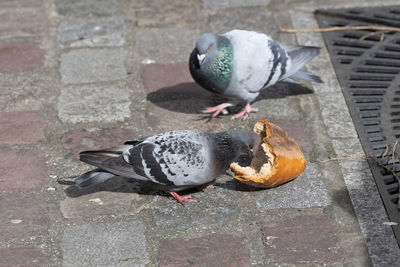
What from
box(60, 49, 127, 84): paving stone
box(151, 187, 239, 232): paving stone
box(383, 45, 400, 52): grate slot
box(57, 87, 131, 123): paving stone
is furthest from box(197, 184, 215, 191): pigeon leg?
box(383, 45, 400, 52): grate slot

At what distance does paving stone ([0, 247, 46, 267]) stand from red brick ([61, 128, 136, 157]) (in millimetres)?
909

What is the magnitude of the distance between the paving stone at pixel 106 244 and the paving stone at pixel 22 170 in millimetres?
530

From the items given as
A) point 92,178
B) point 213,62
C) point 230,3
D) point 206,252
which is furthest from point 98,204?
point 230,3

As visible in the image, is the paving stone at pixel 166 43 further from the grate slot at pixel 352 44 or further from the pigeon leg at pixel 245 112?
the grate slot at pixel 352 44

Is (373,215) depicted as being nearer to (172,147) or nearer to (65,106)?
(172,147)

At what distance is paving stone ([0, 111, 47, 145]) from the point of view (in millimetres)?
4352

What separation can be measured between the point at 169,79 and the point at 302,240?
2021 mm

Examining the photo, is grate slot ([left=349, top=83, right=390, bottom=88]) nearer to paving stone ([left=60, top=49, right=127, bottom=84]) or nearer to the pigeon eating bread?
the pigeon eating bread

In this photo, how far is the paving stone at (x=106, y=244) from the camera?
3393 millimetres

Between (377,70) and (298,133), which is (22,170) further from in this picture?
(377,70)

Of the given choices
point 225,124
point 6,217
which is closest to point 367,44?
point 225,124

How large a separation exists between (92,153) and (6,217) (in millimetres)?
630

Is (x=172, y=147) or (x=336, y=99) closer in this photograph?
(x=172, y=147)

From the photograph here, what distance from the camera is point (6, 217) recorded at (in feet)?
12.1
